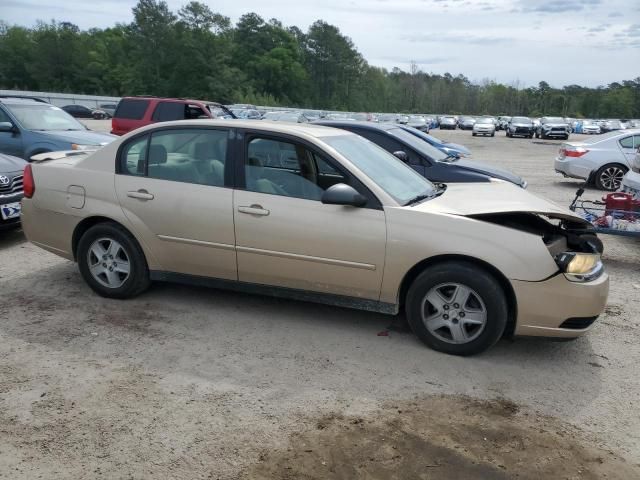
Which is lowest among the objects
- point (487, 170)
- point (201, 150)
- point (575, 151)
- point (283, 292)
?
point (283, 292)

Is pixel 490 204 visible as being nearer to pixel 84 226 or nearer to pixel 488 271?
pixel 488 271

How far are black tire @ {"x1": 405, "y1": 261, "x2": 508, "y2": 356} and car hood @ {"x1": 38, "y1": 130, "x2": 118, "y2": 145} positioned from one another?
7.29 meters

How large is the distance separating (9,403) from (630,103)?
4792 inches

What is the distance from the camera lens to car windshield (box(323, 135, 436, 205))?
446 cm

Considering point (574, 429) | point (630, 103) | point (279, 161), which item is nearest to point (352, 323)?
point (279, 161)

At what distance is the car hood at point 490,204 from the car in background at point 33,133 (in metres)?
6.97

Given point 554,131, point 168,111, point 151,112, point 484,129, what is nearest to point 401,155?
point 168,111

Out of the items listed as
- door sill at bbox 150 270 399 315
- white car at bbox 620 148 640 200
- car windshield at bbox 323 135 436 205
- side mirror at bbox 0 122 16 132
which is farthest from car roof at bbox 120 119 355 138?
side mirror at bbox 0 122 16 132

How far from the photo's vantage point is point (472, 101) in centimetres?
12694

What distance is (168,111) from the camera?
15352 mm

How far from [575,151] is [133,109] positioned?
465 inches

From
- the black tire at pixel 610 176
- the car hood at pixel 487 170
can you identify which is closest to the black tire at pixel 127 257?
the car hood at pixel 487 170

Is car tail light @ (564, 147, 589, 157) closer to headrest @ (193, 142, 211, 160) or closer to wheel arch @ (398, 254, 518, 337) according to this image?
wheel arch @ (398, 254, 518, 337)

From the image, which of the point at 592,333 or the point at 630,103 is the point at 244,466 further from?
the point at 630,103
